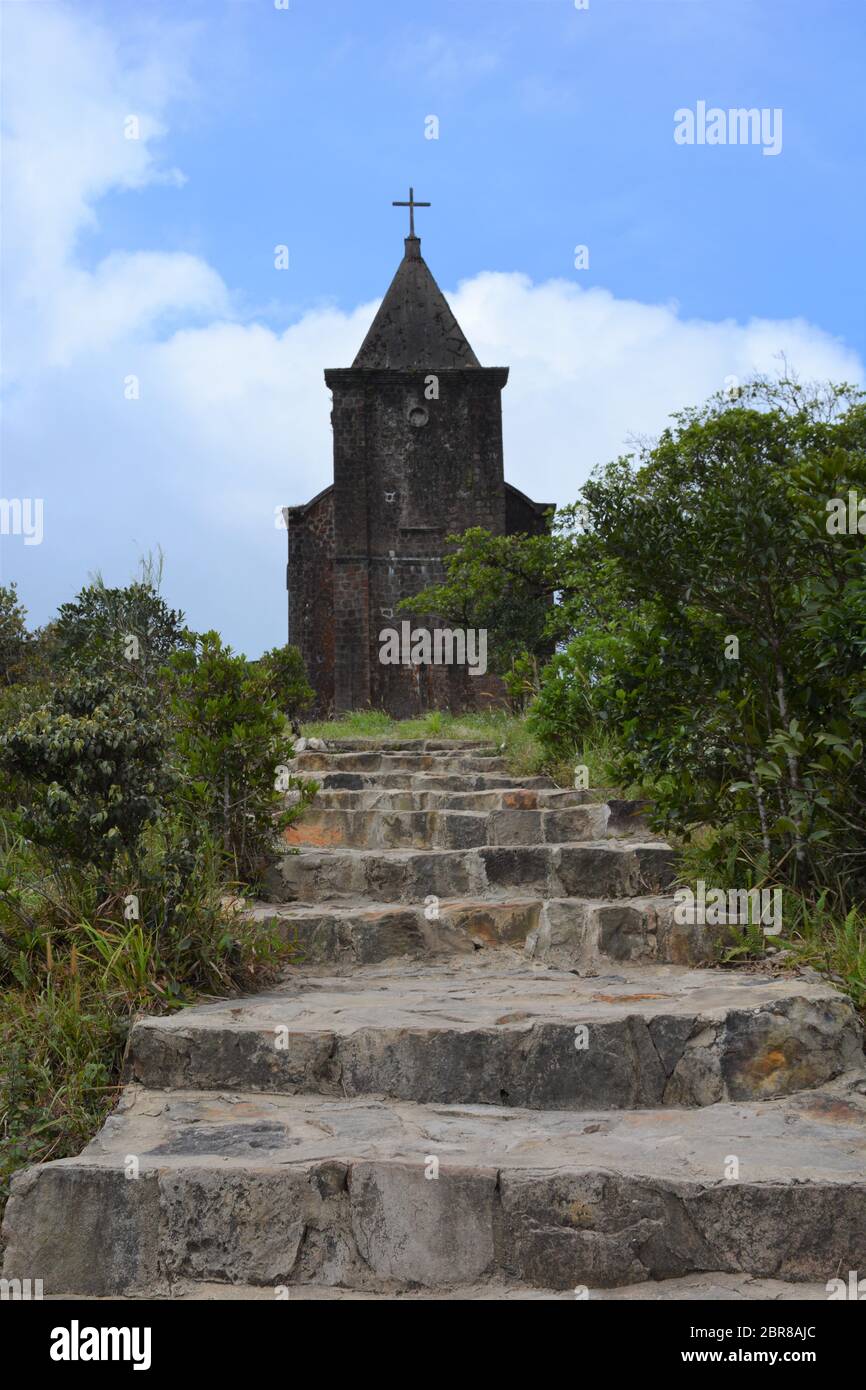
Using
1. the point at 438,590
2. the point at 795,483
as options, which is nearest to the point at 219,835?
the point at 795,483

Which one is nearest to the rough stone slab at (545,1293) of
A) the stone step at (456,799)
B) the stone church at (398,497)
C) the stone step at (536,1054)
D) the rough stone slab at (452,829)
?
the stone step at (536,1054)

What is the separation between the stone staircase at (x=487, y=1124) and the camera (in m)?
A: 2.87

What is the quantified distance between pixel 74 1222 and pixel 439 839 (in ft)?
14.5

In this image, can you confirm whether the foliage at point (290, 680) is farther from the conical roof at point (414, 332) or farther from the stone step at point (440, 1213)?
the stone step at point (440, 1213)

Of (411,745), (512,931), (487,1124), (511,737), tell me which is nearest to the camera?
(487,1124)

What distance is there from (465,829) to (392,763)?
119 inches

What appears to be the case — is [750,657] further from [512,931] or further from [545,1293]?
[545,1293]

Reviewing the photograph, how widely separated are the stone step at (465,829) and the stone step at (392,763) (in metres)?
2.26

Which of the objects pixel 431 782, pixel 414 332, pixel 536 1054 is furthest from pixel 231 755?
pixel 414 332

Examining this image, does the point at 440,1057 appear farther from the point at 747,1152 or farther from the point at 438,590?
the point at 438,590

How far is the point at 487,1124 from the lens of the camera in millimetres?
3426

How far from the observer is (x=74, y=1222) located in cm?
304

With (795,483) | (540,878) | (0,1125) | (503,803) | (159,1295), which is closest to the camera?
(159,1295)

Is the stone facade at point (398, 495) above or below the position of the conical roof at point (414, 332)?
below
